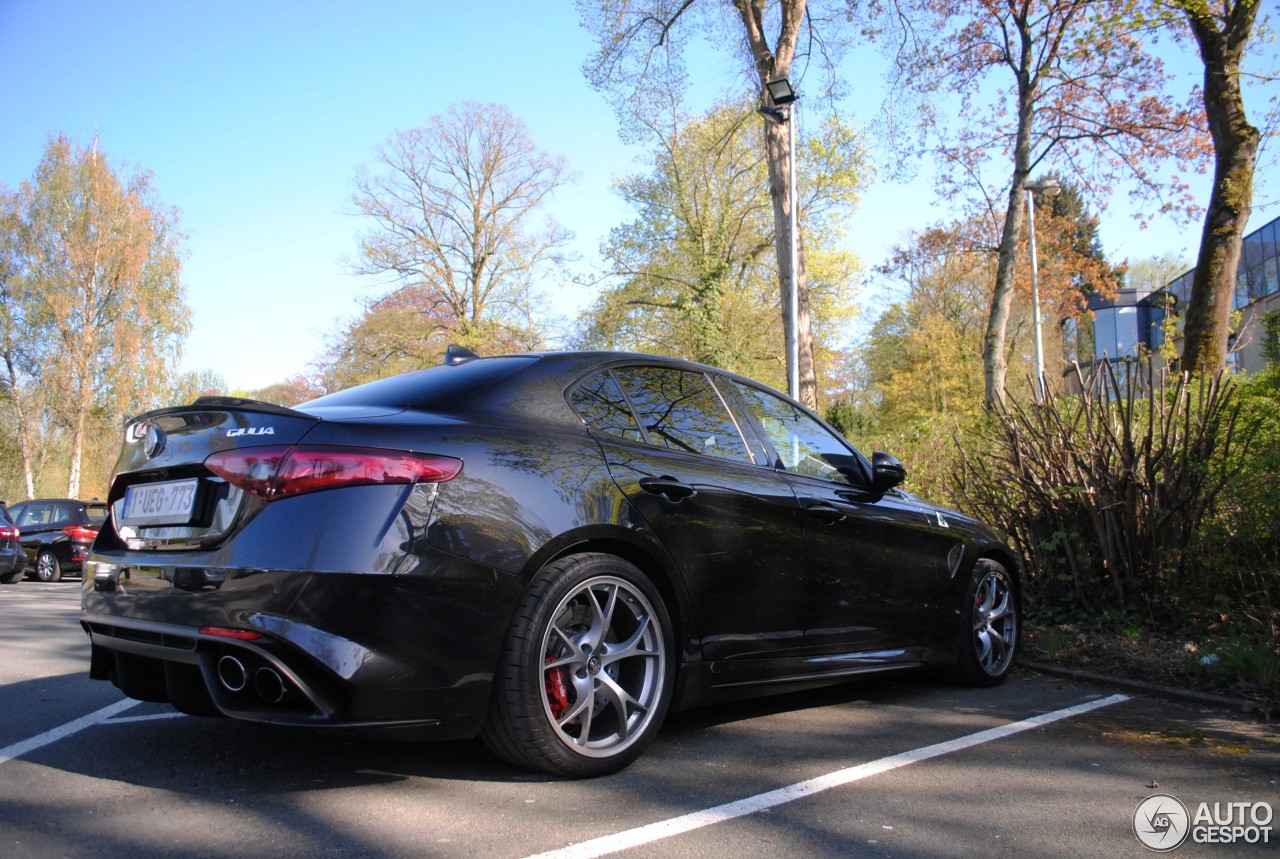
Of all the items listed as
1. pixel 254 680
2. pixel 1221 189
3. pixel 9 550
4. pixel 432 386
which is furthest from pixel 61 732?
pixel 9 550

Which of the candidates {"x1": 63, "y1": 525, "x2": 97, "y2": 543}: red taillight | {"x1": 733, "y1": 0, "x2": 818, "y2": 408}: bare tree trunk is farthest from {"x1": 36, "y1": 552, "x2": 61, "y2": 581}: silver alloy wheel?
{"x1": 733, "y1": 0, "x2": 818, "y2": 408}: bare tree trunk

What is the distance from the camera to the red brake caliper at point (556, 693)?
3.29 meters

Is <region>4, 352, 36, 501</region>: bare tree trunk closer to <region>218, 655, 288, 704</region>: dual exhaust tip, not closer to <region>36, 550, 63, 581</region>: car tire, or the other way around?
<region>36, 550, 63, 581</region>: car tire

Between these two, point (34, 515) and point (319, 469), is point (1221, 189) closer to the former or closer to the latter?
point (319, 469)

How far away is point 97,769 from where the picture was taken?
334 cm

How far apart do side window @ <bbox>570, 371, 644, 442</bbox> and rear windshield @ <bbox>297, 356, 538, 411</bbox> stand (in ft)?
0.79

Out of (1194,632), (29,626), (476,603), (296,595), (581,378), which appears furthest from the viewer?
(29,626)

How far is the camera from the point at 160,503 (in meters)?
3.25

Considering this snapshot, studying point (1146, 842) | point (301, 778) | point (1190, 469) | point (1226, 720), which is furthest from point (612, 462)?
point (1190, 469)

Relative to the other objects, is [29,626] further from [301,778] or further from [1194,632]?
[1194,632]

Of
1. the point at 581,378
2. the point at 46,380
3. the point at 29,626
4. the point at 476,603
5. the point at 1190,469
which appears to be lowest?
the point at 29,626

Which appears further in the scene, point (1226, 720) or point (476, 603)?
point (1226, 720)

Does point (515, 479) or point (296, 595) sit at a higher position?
point (515, 479)

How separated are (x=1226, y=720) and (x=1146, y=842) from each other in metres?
2.03
